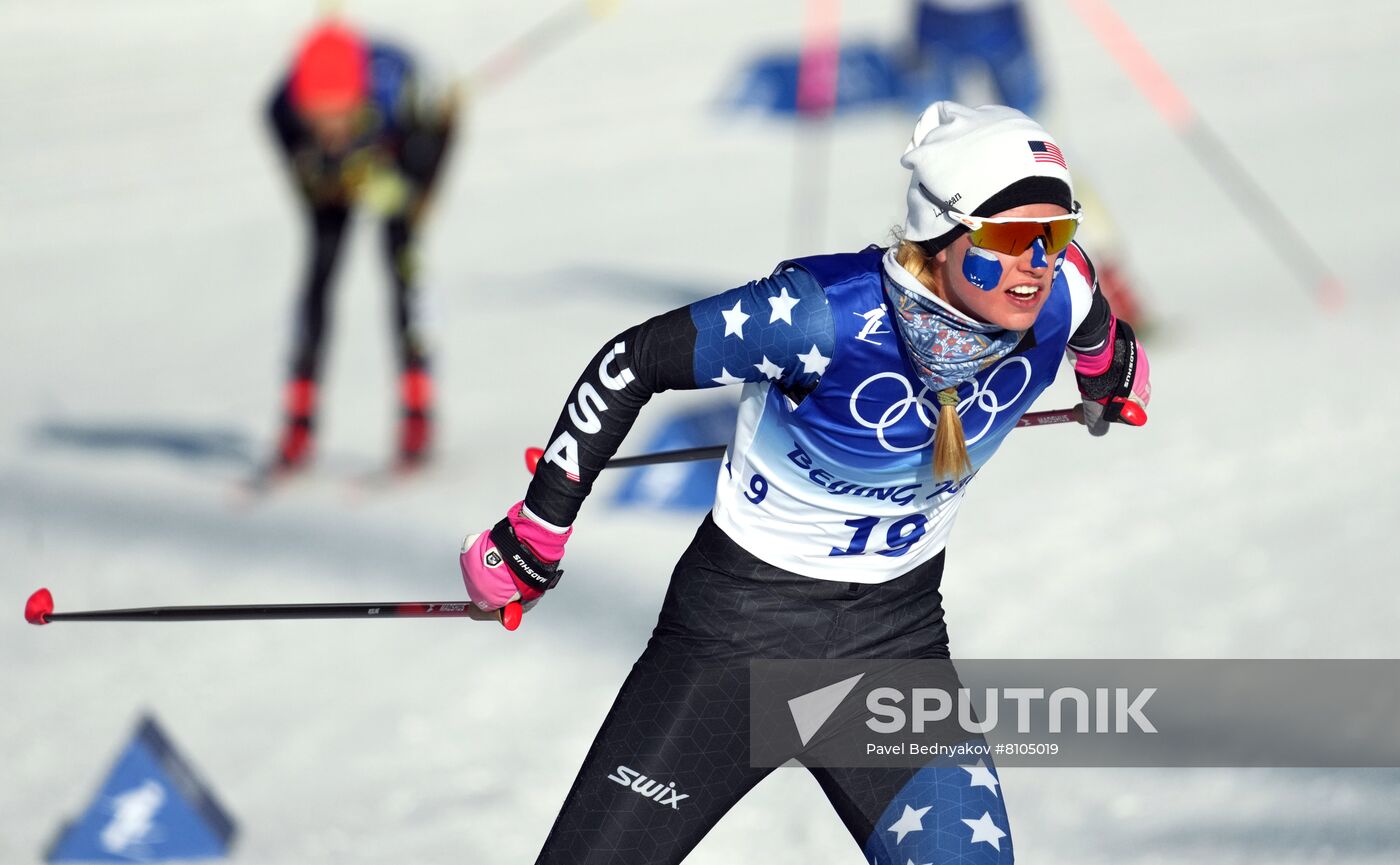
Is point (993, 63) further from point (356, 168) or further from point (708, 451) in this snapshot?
point (708, 451)

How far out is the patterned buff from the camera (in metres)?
A: 2.79

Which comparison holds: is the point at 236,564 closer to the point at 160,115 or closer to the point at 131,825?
the point at 131,825

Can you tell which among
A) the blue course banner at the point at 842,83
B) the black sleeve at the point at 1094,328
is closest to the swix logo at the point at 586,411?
the black sleeve at the point at 1094,328

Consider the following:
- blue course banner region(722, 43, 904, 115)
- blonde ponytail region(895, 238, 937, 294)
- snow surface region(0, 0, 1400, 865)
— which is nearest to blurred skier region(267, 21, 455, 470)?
snow surface region(0, 0, 1400, 865)

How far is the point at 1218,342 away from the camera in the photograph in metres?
7.69

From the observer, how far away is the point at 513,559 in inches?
119

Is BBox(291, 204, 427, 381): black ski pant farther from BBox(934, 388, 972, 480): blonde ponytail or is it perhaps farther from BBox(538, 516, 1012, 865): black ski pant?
BBox(934, 388, 972, 480): blonde ponytail

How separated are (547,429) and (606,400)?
452 cm

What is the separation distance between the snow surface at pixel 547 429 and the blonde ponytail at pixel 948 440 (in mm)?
1767

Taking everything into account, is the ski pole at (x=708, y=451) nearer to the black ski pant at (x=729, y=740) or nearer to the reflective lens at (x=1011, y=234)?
the black ski pant at (x=729, y=740)

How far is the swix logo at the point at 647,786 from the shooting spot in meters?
2.99

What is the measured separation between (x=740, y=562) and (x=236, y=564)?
3585 mm

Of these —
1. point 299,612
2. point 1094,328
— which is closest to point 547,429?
point 299,612

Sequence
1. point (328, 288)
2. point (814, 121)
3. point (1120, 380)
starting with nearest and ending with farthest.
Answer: point (1120, 380), point (328, 288), point (814, 121)
